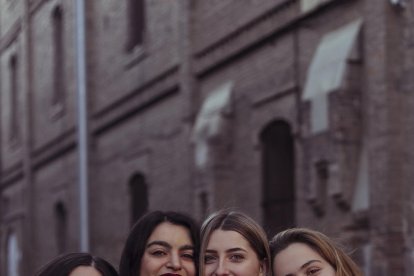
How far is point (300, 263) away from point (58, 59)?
23748mm

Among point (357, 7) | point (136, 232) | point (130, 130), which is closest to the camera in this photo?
point (136, 232)

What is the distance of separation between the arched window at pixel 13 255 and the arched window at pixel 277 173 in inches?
627

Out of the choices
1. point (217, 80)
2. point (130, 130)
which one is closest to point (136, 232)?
point (217, 80)

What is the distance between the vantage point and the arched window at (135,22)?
22.8 meters

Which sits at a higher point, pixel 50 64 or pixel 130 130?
pixel 50 64

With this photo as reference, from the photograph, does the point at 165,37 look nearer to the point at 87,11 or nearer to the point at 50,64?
the point at 87,11

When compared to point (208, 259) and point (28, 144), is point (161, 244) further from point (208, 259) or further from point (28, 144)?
point (28, 144)

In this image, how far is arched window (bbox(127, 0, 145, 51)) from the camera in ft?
74.7

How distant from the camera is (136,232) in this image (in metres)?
6.00

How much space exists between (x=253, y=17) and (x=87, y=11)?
891cm

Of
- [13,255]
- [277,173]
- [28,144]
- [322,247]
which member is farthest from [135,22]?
[322,247]

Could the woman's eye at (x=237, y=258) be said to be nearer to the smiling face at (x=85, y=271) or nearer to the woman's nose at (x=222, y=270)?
the woman's nose at (x=222, y=270)

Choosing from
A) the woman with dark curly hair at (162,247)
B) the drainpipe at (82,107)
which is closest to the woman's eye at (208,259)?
the woman with dark curly hair at (162,247)

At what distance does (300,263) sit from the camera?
217 inches
